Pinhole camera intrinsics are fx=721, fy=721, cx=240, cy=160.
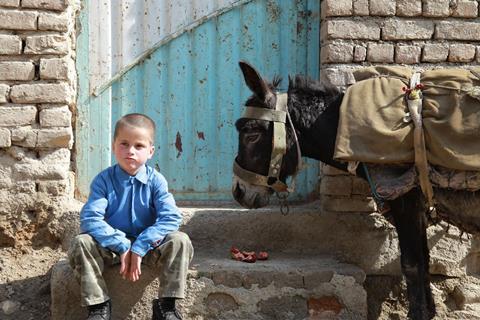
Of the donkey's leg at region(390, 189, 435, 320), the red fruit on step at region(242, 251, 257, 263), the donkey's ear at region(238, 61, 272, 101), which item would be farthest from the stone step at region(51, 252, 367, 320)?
the donkey's ear at region(238, 61, 272, 101)

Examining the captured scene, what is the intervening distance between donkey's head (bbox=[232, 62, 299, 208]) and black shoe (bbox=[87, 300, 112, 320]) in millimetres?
1026

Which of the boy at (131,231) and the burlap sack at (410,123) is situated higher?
the burlap sack at (410,123)

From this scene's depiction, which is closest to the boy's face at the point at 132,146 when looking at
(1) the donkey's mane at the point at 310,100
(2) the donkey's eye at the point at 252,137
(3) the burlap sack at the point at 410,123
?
(2) the donkey's eye at the point at 252,137

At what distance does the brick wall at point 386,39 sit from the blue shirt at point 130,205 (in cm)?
131

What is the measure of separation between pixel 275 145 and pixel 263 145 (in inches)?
4.2

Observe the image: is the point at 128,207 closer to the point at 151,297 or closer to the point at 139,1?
the point at 151,297

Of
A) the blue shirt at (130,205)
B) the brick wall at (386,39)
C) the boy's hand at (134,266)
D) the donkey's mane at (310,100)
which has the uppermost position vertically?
the brick wall at (386,39)

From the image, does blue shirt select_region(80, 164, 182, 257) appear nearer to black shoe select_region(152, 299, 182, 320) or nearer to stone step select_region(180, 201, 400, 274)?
black shoe select_region(152, 299, 182, 320)

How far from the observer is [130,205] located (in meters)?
4.06

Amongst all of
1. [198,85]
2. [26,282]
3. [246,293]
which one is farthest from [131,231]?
[198,85]

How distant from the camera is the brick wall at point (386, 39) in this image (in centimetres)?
477

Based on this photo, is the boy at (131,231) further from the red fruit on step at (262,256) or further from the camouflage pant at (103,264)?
the red fruit on step at (262,256)

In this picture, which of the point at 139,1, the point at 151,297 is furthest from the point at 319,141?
the point at 139,1

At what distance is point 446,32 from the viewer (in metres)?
4.80
